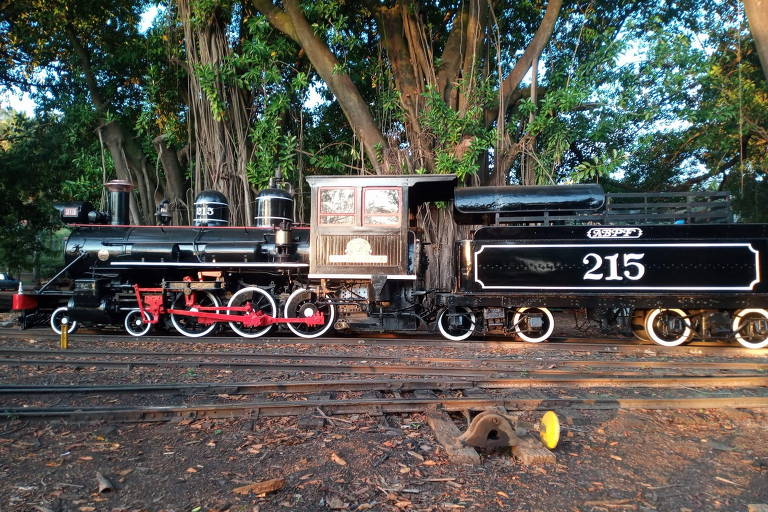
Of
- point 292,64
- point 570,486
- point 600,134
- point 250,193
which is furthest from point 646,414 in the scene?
point 292,64

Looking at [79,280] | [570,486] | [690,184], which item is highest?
[690,184]

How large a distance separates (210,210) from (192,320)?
2.10m

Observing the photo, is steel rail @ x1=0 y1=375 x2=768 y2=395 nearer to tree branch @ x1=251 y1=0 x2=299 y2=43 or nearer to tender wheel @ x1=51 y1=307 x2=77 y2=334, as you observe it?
tender wheel @ x1=51 y1=307 x2=77 y2=334

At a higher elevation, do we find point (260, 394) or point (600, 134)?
point (600, 134)

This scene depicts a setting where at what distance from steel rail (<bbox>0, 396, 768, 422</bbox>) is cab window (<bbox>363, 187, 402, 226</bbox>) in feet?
11.9

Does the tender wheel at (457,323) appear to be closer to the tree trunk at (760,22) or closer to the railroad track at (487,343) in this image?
the railroad track at (487,343)

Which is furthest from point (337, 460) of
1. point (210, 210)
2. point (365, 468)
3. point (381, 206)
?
point (210, 210)

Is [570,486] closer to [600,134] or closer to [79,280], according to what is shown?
[79,280]

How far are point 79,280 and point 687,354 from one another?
32.1 feet

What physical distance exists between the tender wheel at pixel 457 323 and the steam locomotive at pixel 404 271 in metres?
0.02

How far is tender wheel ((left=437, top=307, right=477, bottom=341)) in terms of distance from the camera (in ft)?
25.4

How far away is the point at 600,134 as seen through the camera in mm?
11000


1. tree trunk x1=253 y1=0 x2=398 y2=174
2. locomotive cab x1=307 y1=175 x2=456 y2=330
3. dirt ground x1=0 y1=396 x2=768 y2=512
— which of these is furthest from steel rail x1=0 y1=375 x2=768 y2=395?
tree trunk x1=253 y1=0 x2=398 y2=174

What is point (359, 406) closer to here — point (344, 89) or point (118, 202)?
point (118, 202)
